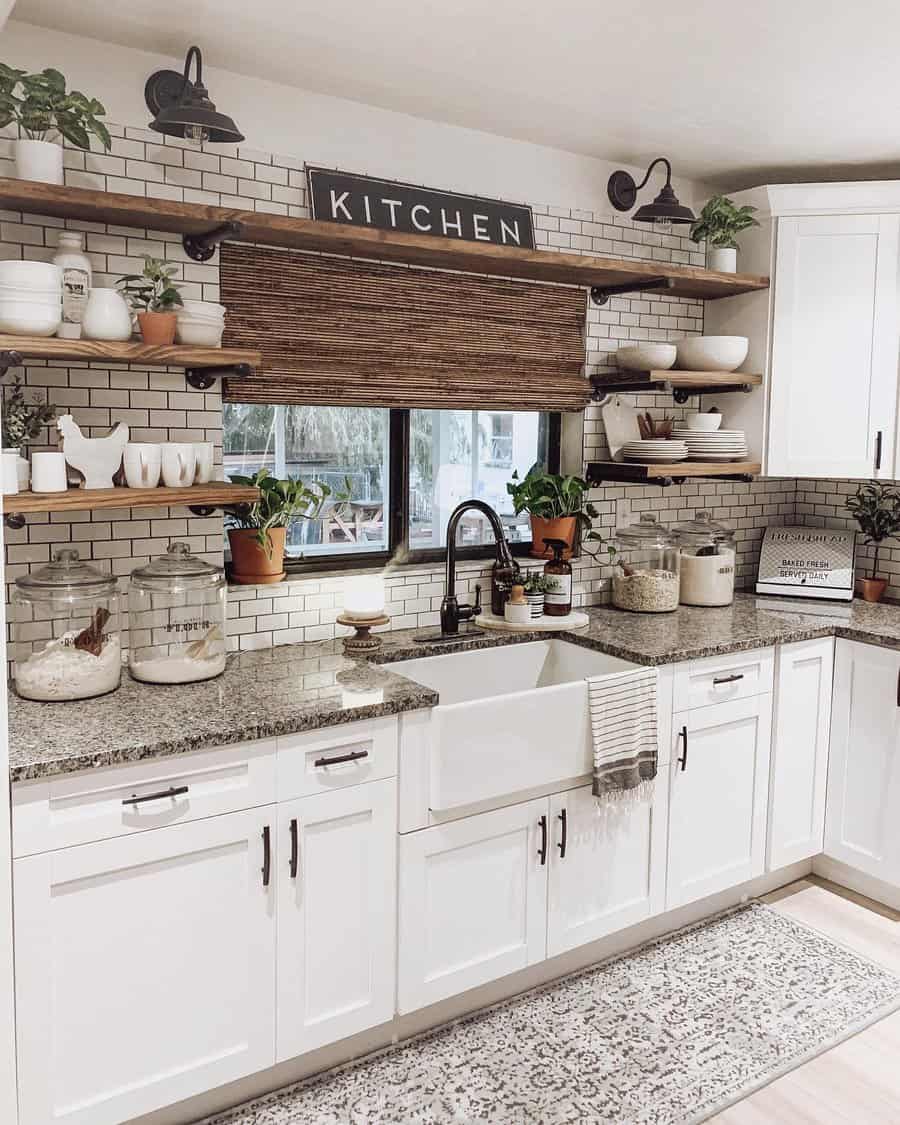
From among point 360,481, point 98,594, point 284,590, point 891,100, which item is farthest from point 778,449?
point 98,594

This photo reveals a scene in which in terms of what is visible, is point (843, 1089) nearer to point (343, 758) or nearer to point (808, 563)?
point (343, 758)

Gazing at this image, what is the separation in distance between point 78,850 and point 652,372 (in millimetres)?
2303

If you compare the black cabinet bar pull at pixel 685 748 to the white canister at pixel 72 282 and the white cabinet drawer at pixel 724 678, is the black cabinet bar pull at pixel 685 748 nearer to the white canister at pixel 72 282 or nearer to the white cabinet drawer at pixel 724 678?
the white cabinet drawer at pixel 724 678

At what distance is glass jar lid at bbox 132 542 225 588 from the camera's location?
2.48 meters

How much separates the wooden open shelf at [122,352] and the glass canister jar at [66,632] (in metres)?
0.48

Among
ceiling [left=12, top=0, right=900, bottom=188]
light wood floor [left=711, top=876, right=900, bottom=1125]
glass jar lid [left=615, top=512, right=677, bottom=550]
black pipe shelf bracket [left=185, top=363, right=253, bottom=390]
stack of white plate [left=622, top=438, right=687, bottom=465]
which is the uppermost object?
ceiling [left=12, top=0, right=900, bottom=188]

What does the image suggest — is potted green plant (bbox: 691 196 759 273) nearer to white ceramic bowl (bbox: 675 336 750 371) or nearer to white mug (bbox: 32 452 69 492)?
white ceramic bowl (bbox: 675 336 750 371)

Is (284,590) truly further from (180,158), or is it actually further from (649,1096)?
(649,1096)

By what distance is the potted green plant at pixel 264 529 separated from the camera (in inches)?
107

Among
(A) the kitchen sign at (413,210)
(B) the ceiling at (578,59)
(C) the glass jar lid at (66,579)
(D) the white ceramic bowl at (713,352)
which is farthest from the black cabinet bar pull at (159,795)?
(D) the white ceramic bowl at (713,352)

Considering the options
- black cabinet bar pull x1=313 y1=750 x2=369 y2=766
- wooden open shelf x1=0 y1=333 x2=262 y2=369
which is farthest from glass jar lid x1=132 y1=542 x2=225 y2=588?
black cabinet bar pull x1=313 y1=750 x2=369 y2=766

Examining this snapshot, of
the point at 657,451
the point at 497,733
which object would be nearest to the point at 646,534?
the point at 657,451

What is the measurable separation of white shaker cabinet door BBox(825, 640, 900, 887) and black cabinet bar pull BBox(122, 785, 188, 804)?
228cm

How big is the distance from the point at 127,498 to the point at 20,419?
0.31 m
